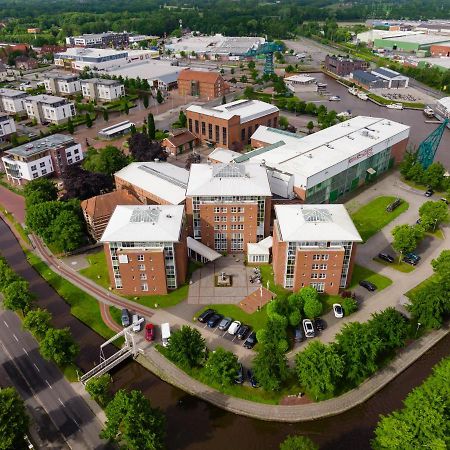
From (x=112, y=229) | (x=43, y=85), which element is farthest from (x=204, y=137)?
(x=43, y=85)

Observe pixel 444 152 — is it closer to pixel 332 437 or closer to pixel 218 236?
pixel 218 236

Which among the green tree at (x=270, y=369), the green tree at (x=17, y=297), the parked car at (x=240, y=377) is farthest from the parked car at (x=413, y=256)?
the green tree at (x=17, y=297)

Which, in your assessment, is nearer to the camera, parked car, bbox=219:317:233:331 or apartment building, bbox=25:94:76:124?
parked car, bbox=219:317:233:331

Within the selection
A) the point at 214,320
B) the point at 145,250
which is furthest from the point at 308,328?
the point at 145,250

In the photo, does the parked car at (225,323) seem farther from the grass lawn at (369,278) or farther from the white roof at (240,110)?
the white roof at (240,110)

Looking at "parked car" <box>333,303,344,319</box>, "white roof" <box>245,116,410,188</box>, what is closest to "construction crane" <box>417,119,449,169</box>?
"white roof" <box>245,116,410,188</box>

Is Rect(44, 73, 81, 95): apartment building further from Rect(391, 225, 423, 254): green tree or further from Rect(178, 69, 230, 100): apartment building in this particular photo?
Rect(391, 225, 423, 254): green tree
